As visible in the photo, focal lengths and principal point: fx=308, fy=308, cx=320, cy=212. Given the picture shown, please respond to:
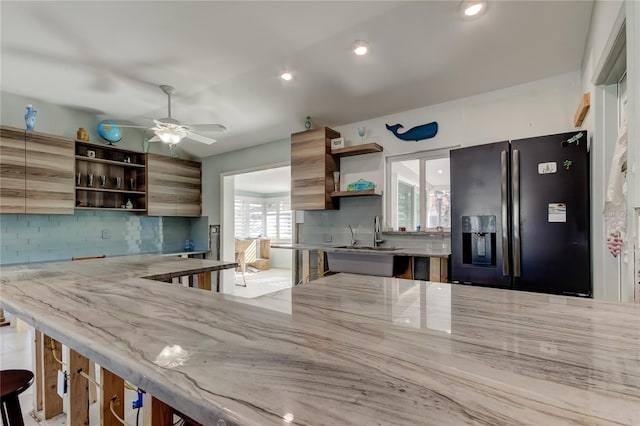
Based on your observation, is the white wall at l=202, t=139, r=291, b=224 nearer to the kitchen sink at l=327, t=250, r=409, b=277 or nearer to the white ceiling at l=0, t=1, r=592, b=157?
the white ceiling at l=0, t=1, r=592, b=157

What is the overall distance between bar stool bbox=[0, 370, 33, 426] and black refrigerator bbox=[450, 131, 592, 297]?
2.69 meters

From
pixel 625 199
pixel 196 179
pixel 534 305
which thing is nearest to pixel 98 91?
pixel 196 179

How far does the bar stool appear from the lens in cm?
130

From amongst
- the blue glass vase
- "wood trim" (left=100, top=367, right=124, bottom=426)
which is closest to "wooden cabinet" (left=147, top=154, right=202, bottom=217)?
the blue glass vase

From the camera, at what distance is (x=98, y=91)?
352cm

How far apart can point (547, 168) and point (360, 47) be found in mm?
1693

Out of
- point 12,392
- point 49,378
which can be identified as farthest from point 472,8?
point 49,378

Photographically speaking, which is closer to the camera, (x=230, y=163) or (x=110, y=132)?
(x=110, y=132)

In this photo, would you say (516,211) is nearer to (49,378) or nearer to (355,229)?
(355,229)

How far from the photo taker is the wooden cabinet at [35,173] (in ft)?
11.1

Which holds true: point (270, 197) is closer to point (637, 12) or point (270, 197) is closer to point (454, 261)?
point (454, 261)

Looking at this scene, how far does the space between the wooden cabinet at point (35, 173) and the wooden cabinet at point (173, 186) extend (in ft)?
3.36

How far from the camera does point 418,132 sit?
332cm

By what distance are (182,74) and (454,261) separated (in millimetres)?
3128
